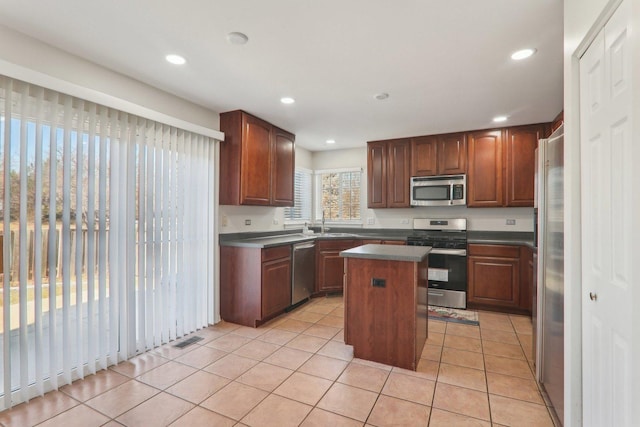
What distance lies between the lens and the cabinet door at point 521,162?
391 cm

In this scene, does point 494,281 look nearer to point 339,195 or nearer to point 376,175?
point 376,175

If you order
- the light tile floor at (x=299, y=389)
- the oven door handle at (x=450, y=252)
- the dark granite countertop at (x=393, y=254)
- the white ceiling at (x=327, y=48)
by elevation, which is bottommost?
the light tile floor at (x=299, y=389)

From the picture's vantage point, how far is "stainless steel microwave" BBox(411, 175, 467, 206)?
4262mm

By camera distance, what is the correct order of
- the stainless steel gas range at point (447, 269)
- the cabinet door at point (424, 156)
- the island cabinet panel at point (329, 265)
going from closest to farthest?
the stainless steel gas range at point (447, 269) → the cabinet door at point (424, 156) → the island cabinet panel at point (329, 265)

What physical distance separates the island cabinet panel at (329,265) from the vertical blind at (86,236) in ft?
6.08

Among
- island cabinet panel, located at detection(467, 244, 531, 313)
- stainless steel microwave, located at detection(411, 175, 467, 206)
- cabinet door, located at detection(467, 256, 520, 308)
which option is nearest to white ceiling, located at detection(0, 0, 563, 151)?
stainless steel microwave, located at detection(411, 175, 467, 206)

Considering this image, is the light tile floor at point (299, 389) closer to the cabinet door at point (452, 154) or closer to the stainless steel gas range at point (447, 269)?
the stainless steel gas range at point (447, 269)

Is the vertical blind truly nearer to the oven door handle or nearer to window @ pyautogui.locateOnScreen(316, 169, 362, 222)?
window @ pyautogui.locateOnScreen(316, 169, 362, 222)

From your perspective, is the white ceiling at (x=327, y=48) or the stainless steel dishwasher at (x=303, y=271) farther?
the stainless steel dishwasher at (x=303, y=271)

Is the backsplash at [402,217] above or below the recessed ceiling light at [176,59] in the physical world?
below

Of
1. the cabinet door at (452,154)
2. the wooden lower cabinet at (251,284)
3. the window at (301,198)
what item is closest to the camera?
the wooden lower cabinet at (251,284)

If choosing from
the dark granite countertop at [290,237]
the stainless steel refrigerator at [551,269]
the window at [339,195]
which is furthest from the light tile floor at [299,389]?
the window at [339,195]
